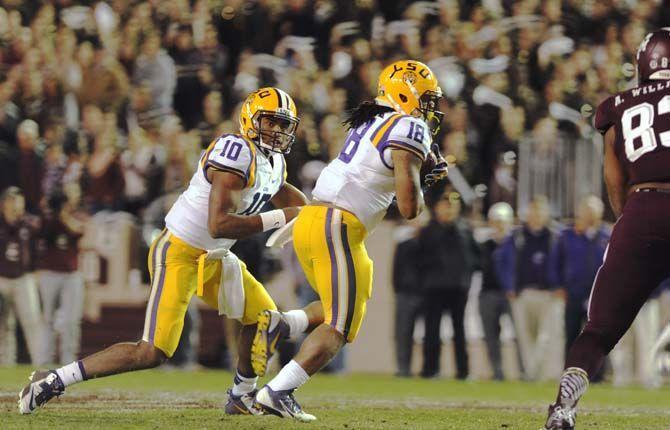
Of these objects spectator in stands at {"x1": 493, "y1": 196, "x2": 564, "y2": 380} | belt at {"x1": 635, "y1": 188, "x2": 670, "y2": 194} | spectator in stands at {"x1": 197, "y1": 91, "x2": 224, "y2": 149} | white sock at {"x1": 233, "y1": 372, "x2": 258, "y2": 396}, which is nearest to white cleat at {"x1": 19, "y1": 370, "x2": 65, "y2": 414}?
white sock at {"x1": 233, "y1": 372, "x2": 258, "y2": 396}

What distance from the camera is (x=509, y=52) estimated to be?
1343 cm

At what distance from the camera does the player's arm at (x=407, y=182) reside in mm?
6043

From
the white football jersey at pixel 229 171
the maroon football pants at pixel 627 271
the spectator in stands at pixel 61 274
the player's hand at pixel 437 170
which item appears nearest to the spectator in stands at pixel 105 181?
the spectator in stands at pixel 61 274

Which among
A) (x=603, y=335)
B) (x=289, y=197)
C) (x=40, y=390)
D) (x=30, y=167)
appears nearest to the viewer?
(x=603, y=335)

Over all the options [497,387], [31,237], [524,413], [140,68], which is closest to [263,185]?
[524,413]

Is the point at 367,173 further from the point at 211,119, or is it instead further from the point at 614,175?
the point at 211,119

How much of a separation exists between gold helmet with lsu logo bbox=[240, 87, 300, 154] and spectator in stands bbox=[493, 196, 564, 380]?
5.24 metres

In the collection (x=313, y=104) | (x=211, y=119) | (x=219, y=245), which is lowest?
(x=219, y=245)

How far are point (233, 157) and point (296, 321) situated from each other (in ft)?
2.99

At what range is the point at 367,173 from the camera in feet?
20.7

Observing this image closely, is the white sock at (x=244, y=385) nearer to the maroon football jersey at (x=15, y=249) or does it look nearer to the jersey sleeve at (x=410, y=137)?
the jersey sleeve at (x=410, y=137)

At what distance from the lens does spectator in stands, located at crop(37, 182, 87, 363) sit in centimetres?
1167

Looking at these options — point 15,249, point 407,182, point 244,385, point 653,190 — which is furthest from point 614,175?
point 15,249

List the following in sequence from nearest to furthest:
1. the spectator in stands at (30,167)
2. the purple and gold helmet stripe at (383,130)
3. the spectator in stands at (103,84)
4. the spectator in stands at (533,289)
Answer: the purple and gold helmet stripe at (383,130)
the spectator in stands at (533,289)
the spectator in stands at (30,167)
the spectator in stands at (103,84)
